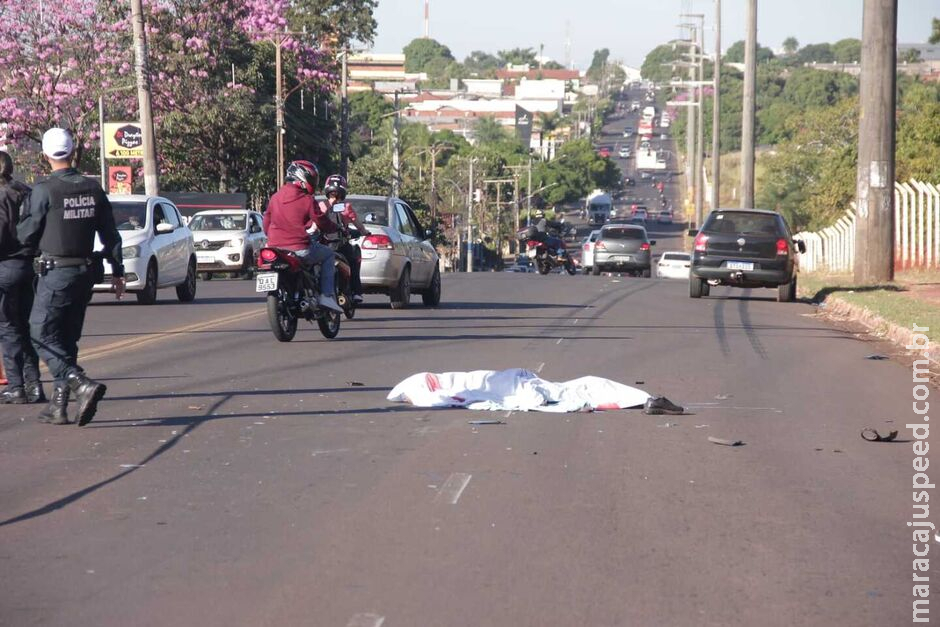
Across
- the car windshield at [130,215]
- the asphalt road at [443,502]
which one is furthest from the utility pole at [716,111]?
the asphalt road at [443,502]

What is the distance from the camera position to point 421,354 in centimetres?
1535

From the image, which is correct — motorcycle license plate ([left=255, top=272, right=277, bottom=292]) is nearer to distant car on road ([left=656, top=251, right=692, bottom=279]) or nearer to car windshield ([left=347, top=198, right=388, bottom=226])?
car windshield ([left=347, top=198, right=388, bottom=226])

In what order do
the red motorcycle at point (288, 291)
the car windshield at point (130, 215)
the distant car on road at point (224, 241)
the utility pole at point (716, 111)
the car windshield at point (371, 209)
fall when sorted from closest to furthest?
the red motorcycle at point (288, 291)
the car windshield at point (371, 209)
the car windshield at point (130, 215)
the distant car on road at point (224, 241)
the utility pole at point (716, 111)

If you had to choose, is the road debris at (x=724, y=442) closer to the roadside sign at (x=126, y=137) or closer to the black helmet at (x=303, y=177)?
the black helmet at (x=303, y=177)

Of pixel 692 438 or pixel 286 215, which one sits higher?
pixel 286 215

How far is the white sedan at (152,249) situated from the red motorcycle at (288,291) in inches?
260

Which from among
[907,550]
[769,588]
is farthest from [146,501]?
[907,550]

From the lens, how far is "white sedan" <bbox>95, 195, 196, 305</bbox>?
75.4ft

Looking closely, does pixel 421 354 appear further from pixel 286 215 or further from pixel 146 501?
pixel 146 501

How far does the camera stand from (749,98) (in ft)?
147

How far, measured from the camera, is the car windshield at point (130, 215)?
23.6m

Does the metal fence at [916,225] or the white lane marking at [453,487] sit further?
the metal fence at [916,225]

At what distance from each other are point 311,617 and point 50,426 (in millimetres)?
5174

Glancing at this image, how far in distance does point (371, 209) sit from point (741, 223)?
892cm
